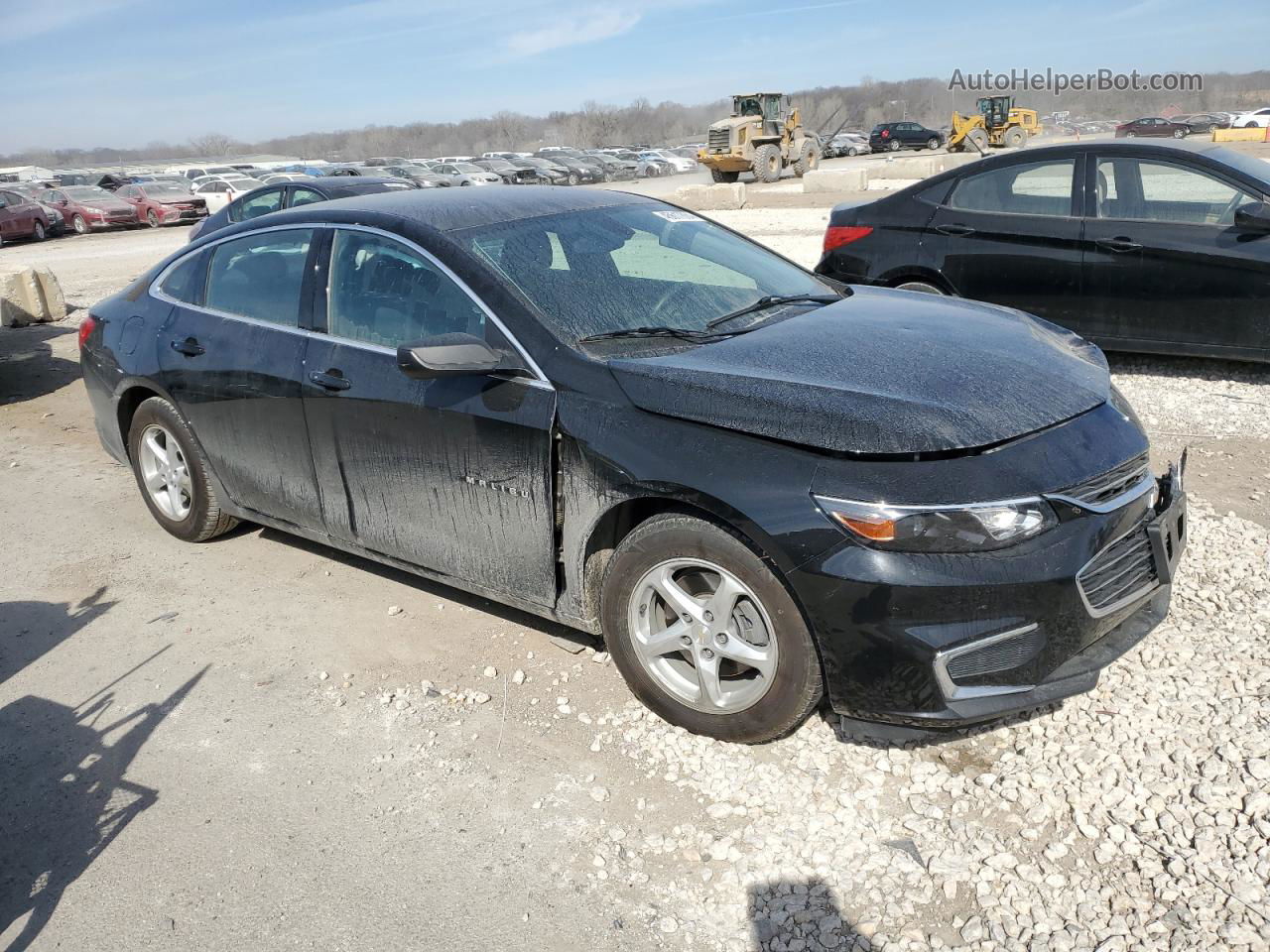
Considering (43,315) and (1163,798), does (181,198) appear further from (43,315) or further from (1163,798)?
(1163,798)

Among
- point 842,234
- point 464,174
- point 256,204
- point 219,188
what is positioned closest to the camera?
point 842,234

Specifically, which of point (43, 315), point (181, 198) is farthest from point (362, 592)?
point (181, 198)

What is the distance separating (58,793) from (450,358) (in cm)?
188

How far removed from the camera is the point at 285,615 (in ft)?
14.6

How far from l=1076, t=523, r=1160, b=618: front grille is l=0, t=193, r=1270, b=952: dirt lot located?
19.3 inches

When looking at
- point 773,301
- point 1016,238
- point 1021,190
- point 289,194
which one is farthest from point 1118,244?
point 289,194

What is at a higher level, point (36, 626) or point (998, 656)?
point (998, 656)

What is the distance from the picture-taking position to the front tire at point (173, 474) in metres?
4.96

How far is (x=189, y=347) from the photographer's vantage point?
473 cm

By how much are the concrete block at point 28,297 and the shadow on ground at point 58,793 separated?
1008 centimetres

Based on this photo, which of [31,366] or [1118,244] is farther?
[31,366]

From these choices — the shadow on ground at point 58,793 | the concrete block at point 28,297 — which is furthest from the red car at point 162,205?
the shadow on ground at point 58,793

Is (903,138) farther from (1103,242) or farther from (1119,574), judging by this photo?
(1119,574)

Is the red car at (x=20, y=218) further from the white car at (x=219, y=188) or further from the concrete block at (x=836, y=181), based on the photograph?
the concrete block at (x=836, y=181)
